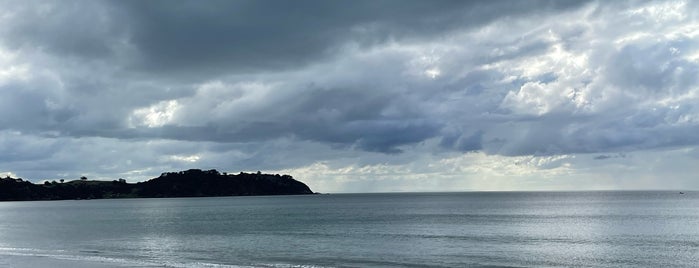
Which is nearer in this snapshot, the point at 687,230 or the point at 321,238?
the point at 321,238

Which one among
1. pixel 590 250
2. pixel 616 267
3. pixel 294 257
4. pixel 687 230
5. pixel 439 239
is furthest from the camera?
pixel 687 230

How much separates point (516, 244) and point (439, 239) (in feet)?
37.3

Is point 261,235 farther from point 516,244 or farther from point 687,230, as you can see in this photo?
point 687,230

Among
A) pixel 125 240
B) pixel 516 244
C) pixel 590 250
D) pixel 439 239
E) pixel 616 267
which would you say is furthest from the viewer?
pixel 125 240

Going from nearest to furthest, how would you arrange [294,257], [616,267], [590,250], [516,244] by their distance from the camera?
[616,267]
[294,257]
[590,250]
[516,244]

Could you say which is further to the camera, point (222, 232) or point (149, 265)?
point (222, 232)

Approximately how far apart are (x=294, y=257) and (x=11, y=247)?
46.5 m

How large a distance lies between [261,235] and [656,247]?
196ft

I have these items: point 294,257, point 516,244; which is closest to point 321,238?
point 294,257

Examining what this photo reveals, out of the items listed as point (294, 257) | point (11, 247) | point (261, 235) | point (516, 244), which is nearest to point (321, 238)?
point (261, 235)

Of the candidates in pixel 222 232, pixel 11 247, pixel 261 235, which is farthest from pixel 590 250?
pixel 11 247

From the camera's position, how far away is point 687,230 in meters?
102

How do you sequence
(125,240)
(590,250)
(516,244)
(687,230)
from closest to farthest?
(590,250) < (516,244) < (125,240) < (687,230)

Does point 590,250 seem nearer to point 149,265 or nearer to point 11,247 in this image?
point 149,265
